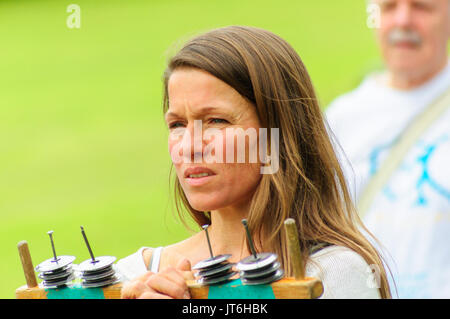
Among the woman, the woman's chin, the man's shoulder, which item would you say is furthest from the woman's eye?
the man's shoulder

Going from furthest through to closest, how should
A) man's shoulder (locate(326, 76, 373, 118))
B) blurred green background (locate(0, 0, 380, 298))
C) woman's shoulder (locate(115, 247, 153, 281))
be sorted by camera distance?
blurred green background (locate(0, 0, 380, 298)) < man's shoulder (locate(326, 76, 373, 118)) < woman's shoulder (locate(115, 247, 153, 281))

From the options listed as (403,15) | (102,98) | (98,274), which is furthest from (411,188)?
(102,98)

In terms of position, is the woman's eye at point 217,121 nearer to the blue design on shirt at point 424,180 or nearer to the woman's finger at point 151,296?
the woman's finger at point 151,296

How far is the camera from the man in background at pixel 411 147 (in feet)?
8.41

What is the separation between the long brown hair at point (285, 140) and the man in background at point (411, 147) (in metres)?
0.97

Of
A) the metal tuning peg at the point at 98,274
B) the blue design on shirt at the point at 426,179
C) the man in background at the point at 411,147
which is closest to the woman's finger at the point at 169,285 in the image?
the metal tuning peg at the point at 98,274

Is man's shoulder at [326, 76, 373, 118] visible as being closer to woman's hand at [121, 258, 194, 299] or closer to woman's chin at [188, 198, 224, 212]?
woman's chin at [188, 198, 224, 212]

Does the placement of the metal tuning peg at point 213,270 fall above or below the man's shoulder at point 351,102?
below

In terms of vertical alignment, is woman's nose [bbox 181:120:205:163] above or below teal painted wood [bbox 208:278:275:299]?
above

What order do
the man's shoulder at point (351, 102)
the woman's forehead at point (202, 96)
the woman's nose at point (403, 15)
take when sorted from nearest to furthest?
the woman's forehead at point (202, 96)
the woman's nose at point (403, 15)
the man's shoulder at point (351, 102)

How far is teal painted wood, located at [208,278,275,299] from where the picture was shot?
1.13m

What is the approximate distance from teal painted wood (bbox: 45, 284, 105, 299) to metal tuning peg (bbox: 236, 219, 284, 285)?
10.3 inches

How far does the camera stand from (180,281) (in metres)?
1.18

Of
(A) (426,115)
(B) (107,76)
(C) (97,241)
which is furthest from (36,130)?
(A) (426,115)
